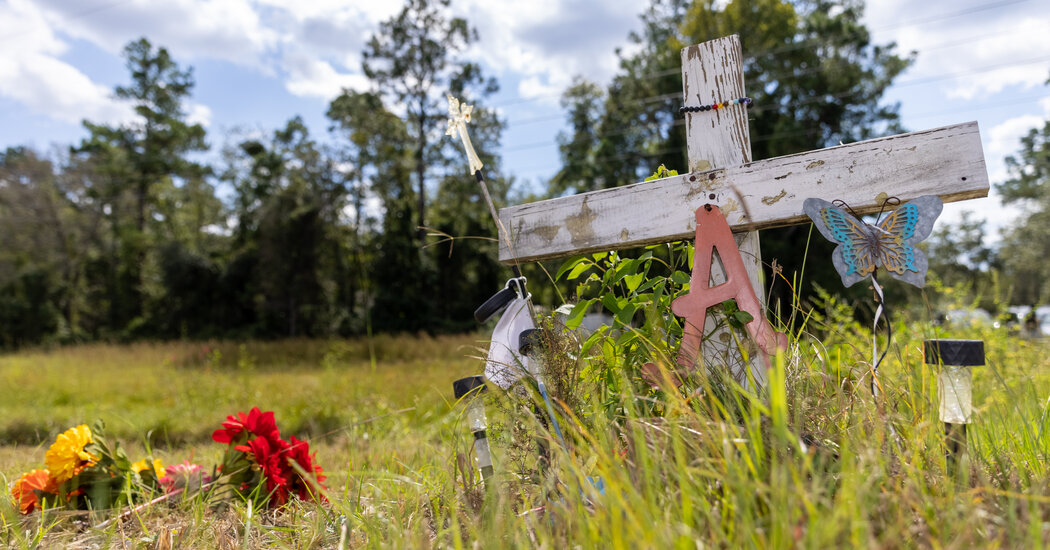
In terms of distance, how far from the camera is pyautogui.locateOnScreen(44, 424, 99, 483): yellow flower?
1.97 meters

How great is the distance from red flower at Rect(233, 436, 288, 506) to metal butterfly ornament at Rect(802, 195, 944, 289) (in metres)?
1.87

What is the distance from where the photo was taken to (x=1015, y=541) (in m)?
0.85

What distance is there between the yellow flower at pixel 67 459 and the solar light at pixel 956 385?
8.44 ft

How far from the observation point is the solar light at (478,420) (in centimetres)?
149

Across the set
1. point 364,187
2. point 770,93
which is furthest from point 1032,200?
point 364,187

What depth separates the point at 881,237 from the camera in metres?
1.51

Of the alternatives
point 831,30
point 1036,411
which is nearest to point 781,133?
point 831,30

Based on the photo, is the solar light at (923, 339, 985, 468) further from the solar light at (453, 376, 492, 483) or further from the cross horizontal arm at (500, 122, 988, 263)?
the solar light at (453, 376, 492, 483)

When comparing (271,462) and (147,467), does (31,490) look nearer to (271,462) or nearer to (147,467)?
(147,467)

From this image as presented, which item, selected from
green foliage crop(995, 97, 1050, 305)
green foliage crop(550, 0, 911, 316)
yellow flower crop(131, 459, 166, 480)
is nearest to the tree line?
green foliage crop(550, 0, 911, 316)

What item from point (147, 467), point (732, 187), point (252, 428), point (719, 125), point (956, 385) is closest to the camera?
point (956, 385)

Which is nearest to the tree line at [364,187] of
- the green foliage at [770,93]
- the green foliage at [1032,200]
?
the green foliage at [770,93]

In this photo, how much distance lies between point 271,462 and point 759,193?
183 centimetres

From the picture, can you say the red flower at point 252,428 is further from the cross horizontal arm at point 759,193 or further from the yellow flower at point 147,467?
the cross horizontal arm at point 759,193
